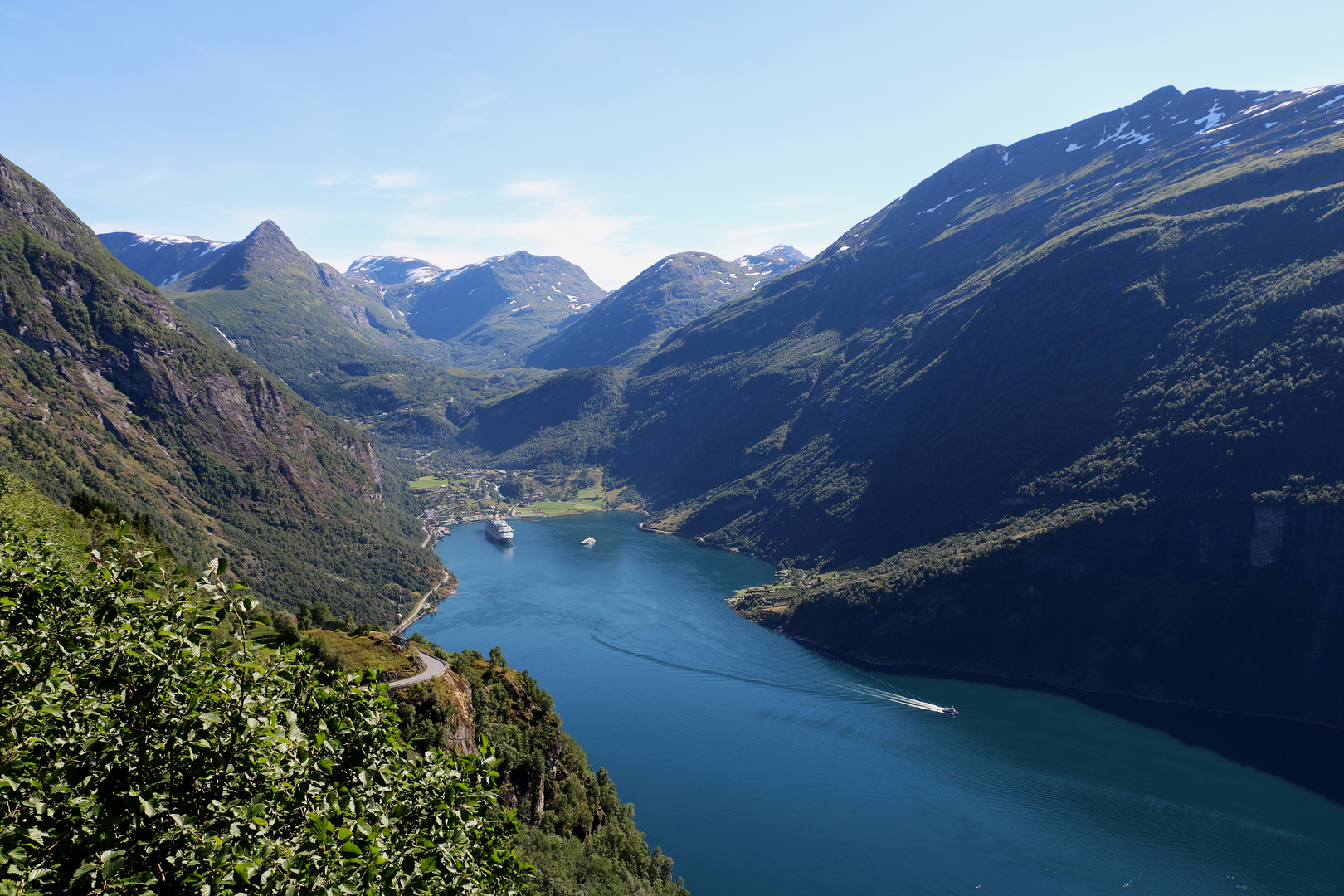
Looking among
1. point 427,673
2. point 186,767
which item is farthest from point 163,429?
point 186,767

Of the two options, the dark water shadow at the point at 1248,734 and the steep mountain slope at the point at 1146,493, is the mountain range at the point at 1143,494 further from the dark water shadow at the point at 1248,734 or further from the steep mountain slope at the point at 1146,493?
the dark water shadow at the point at 1248,734

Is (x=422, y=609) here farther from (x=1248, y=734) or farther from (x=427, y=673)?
(x=1248, y=734)

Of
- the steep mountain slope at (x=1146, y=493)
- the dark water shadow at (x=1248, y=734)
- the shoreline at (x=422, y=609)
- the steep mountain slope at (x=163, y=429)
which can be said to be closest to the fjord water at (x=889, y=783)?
the dark water shadow at (x=1248, y=734)

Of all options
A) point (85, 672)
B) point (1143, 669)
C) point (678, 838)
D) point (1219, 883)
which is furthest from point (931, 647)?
point (85, 672)

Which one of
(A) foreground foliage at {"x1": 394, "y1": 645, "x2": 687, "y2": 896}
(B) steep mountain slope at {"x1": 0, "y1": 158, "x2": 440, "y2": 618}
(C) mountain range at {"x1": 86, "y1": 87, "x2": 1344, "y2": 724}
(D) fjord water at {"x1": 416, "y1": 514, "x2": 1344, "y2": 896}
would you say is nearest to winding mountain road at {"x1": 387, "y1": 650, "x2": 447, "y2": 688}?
(A) foreground foliage at {"x1": 394, "y1": 645, "x2": 687, "y2": 896}

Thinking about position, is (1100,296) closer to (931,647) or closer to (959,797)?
(931,647)

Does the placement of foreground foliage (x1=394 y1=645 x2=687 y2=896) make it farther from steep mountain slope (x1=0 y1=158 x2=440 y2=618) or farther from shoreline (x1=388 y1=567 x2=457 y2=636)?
shoreline (x1=388 y1=567 x2=457 y2=636)
